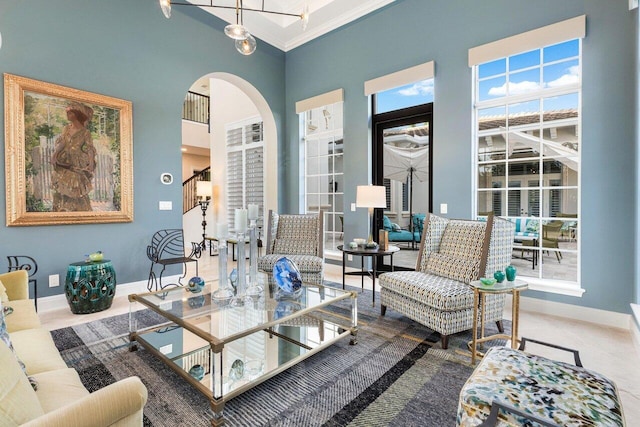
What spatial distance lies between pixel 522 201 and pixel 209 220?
691 cm

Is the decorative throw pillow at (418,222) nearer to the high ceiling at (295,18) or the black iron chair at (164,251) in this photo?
the high ceiling at (295,18)

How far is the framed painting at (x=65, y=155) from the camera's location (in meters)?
3.23

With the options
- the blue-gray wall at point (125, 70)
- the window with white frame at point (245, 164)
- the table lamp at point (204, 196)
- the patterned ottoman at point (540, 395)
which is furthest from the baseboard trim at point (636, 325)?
the table lamp at point (204, 196)

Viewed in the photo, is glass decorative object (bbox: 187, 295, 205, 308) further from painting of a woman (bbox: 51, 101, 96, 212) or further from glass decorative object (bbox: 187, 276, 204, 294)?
painting of a woman (bbox: 51, 101, 96, 212)

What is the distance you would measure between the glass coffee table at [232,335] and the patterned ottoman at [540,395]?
1117 millimetres

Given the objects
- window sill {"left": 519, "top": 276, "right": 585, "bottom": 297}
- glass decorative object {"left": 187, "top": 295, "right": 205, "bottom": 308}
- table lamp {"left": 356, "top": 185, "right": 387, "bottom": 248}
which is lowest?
window sill {"left": 519, "top": 276, "right": 585, "bottom": 297}

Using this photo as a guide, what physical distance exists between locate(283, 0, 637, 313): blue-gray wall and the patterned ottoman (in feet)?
7.78

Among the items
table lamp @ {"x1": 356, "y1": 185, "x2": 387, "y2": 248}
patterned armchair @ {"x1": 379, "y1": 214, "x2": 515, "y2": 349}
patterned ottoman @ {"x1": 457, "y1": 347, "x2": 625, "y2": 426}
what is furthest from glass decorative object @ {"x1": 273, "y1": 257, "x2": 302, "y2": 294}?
table lamp @ {"x1": 356, "y1": 185, "x2": 387, "y2": 248}

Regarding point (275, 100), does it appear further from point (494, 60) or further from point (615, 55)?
point (615, 55)

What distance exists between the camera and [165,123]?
4.37 metres

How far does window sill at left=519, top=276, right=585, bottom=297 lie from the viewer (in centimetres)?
320

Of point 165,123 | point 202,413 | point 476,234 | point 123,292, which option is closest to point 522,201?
point 476,234

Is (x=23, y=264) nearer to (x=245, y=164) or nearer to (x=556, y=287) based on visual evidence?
(x=245, y=164)

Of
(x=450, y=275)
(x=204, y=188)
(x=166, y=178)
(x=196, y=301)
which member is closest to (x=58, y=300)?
(x=166, y=178)
